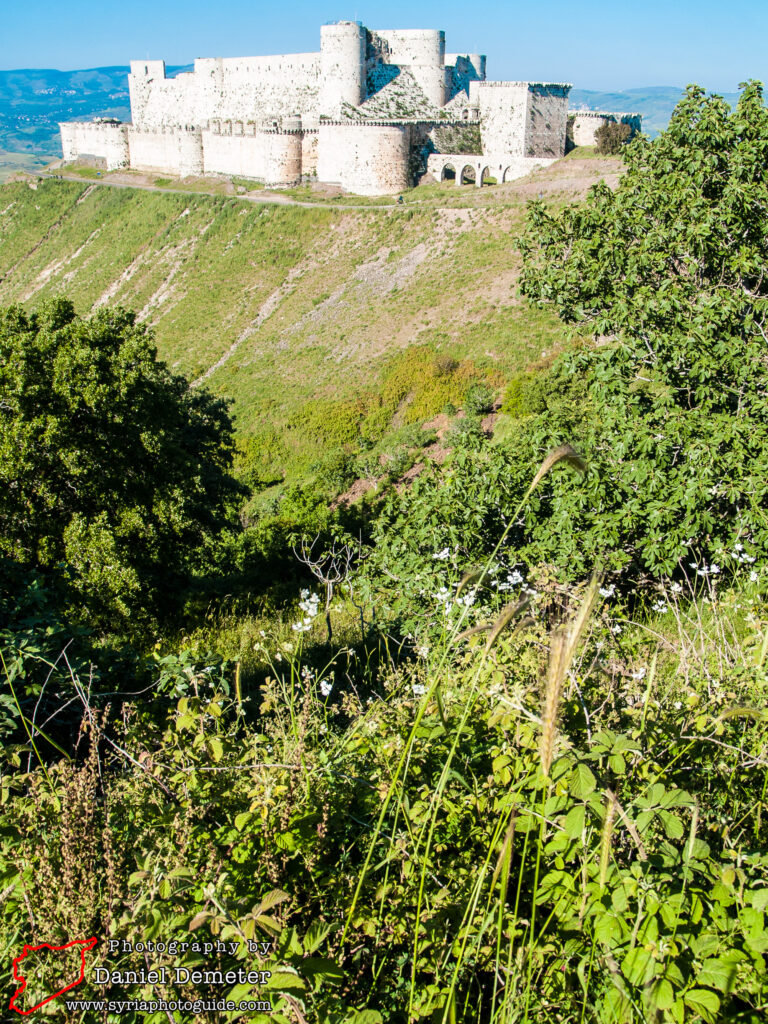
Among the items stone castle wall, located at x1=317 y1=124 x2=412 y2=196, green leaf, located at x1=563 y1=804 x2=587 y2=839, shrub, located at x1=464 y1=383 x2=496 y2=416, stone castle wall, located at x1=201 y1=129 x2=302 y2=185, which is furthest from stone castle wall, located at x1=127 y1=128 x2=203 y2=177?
green leaf, located at x1=563 y1=804 x2=587 y2=839

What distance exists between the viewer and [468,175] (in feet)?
134

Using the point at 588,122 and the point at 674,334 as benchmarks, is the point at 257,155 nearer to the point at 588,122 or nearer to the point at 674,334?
the point at 588,122

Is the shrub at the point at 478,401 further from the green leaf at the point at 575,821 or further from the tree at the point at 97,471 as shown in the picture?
the green leaf at the point at 575,821

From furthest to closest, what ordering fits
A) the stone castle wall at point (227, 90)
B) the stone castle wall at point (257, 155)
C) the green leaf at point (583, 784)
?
the stone castle wall at point (227, 90) → the stone castle wall at point (257, 155) → the green leaf at point (583, 784)

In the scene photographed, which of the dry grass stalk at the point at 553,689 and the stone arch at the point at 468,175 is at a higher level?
the stone arch at the point at 468,175

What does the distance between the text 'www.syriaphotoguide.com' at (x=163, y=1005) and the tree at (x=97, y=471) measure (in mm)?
8027

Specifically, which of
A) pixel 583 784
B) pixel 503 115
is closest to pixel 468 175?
pixel 503 115

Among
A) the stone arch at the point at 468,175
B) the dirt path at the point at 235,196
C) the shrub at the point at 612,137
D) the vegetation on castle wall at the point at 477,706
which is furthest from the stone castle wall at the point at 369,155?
the vegetation on castle wall at the point at 477,706

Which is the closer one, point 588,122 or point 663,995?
point 663,995

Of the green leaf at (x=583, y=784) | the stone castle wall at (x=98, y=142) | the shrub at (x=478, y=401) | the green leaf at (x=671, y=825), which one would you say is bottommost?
the shrub at (x=478, y=401)

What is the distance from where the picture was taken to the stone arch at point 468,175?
132ft

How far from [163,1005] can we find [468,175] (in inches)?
1760

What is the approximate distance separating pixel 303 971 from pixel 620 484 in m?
5.59

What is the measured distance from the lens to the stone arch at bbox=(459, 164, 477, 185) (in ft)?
132
